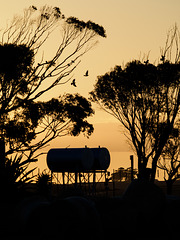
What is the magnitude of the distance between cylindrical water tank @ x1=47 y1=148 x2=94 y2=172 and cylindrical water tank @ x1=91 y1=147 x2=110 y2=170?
1.71 m

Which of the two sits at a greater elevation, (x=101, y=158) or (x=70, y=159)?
(x=101, y=158)

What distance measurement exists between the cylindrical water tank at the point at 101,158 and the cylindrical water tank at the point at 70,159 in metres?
1.71

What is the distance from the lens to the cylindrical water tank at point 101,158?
44.1 metres

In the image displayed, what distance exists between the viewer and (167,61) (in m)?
47.6

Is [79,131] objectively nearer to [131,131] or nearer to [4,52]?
[131,131]

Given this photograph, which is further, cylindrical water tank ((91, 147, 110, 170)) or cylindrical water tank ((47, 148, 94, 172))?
cylindrical water tank ((91, 147, 110, 170))

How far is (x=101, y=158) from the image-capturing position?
1746 inches

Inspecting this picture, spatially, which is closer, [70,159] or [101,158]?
[70,159]

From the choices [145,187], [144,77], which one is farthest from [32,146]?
[145,187]

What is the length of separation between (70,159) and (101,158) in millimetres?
4045

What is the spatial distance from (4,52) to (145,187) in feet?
79.1

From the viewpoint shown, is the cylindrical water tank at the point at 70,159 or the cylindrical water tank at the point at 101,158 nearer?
the cylindrical water tank at the point at 70,159

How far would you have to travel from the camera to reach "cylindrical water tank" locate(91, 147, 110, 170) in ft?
145

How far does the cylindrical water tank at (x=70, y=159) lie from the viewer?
40969mm
